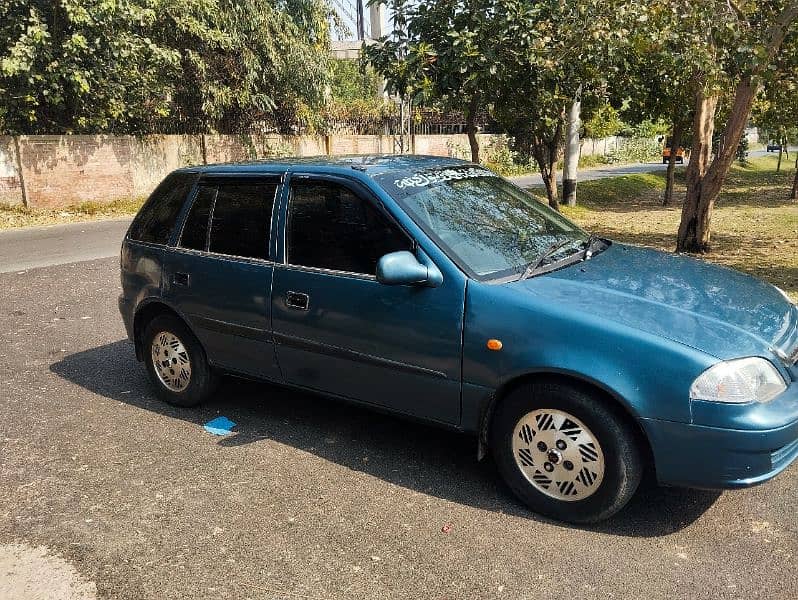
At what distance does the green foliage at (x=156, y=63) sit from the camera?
15.5 meters

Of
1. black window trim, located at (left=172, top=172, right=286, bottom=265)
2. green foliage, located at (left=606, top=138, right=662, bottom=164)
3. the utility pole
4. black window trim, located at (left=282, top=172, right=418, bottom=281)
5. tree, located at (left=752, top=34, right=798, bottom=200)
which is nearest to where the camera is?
black window trim, located at (left=282, top=172, right=418, bottom=281)

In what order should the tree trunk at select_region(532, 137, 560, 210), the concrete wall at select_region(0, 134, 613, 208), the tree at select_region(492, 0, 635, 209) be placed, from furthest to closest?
the tree trunk at select_region(532, 137, 560, 210), the concrete wall at select_region(0, 134, 613, 208), the tree at select_region(492, 0, 635, 209)

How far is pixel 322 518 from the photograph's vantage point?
11.6 ft

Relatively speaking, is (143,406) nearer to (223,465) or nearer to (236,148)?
(223,465)

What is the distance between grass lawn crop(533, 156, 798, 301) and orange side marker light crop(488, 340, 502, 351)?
5.96m

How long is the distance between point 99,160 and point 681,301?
59.6ft

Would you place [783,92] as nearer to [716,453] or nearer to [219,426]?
[716,453]

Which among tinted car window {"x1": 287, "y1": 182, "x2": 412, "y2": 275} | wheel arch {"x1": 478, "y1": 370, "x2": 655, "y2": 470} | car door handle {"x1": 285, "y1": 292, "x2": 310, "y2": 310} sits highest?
tinted car window {"x1": 287, "y1": 182, "x2": 412, "y2": 275}

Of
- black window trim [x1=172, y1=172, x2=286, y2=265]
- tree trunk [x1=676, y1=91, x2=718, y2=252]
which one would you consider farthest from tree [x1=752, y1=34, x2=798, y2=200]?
black window trim [x1=172, y1=172, x2=286, y2=265]

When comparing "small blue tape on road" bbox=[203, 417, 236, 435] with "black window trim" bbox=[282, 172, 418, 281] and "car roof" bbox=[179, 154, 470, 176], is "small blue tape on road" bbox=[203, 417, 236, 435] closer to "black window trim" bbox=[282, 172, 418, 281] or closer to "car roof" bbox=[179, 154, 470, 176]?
"black window trim" bbox=[282, 172, 418, 281]

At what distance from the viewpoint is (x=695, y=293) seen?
3631 mm

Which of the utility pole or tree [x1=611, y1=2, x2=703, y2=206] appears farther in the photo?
the utility pole

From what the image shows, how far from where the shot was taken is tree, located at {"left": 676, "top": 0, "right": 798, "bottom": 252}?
8.18 m

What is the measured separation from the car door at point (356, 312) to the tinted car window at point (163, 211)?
109 centimetres
